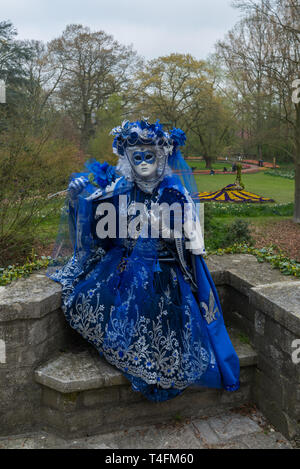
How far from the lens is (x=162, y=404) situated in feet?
8.36

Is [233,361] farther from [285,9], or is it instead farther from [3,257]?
[285,9]

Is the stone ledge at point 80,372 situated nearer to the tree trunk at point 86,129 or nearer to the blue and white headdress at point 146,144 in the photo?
the blue and white headdress at point 146,144

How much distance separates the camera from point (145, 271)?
2.50m

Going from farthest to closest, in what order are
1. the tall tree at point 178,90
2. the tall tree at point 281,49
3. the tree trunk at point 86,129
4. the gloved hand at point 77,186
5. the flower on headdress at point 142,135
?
the tree trunk at point 86,129
the tall tree at point 178,90
the tall tree at point 281,49
the gloved hand at point 77,186
the flower on headdress at point 142,135

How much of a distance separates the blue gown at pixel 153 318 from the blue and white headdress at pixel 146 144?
0.40ft

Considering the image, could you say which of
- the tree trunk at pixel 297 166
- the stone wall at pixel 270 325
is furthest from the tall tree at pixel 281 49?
the stone wall at pixel 270 325

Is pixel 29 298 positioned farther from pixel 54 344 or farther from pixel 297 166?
pixel 297 166

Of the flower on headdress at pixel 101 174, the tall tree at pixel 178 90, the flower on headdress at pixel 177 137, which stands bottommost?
the flower on headdress at pixel 101 174

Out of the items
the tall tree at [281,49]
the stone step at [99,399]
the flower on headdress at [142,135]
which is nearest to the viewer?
the stone step at [99,399]

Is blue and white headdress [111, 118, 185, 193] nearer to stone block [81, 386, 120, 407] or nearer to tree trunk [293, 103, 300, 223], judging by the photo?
stone block [81, 386, 120, 407]

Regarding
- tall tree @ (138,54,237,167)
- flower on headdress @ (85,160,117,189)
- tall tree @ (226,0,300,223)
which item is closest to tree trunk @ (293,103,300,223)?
tall tree @ (226,0,300,223)

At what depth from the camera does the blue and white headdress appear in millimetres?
2614

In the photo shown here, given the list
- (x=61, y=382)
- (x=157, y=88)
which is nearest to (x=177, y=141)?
(x=61, y=382)

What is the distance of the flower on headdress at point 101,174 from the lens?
2.79 meters
